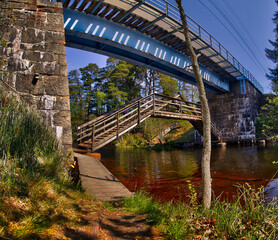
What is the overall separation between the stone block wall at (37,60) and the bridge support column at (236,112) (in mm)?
21015

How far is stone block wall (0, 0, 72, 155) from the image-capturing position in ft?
14.3

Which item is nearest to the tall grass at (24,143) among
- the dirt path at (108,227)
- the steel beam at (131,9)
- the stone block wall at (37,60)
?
the stone block wall at (37,60)

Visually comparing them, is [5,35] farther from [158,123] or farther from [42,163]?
[158,123]

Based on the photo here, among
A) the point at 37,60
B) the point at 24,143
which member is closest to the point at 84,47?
the point at 37,60

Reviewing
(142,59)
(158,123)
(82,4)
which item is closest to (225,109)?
(158,123)

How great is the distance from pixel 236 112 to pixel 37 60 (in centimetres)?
2233

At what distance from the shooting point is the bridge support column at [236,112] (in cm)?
2102

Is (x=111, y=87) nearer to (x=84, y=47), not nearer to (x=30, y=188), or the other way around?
(x=84, y=47)

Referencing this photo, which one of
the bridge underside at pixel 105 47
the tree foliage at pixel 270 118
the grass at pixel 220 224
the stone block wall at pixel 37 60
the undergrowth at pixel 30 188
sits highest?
the bridge underside at pixel 105 47

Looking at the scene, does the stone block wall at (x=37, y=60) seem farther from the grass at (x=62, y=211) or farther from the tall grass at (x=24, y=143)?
the grass at (x=62, y=211)

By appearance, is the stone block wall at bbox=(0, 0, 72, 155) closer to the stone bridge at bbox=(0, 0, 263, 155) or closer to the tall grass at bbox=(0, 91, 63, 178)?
the stone bridge at bbox=(0, 0, 263, 155)

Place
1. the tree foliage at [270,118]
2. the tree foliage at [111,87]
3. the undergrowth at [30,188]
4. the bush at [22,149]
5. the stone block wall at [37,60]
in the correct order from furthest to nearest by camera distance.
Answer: the tree foliage at [111,87] → the tree foliage at [270,118] → the stone block wall at [37,60] → the bush at [22,149] → the undergrowth at [30,188]

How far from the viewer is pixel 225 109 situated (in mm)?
22625

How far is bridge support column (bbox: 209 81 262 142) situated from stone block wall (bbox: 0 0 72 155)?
2101 cm
